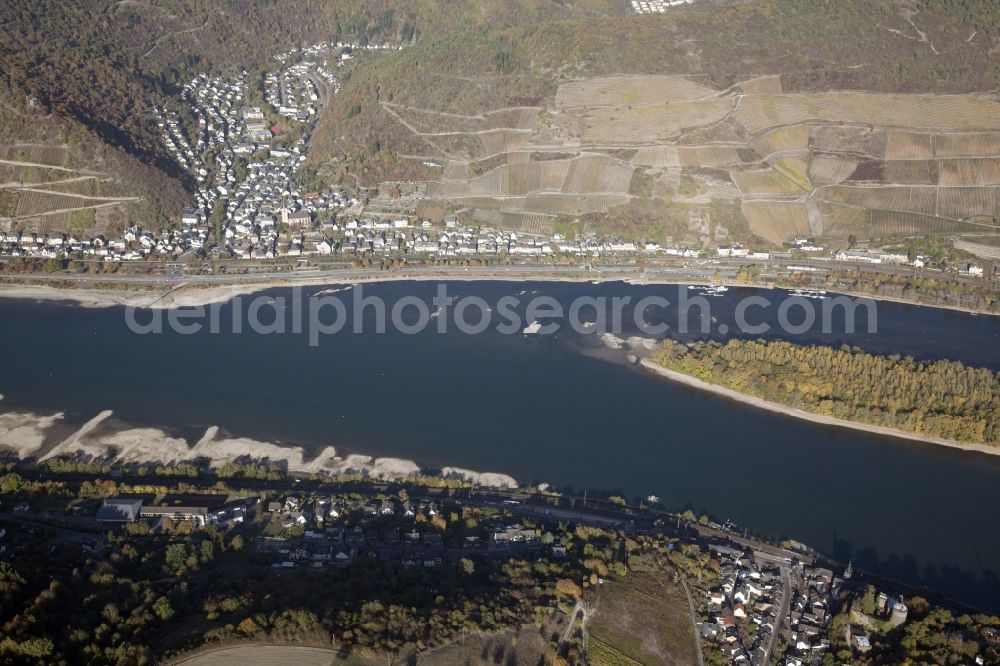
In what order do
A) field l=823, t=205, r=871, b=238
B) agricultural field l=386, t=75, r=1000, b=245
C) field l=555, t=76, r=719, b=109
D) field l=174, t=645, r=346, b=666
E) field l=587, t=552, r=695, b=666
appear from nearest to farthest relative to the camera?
1. field l=174, t=645, r=346, b=666
2. field l=587, t=552, r=695, b=666
3. field l=823, t=205, r=871, b=238
4. agricultural field l=386, t=75, r=1000, b=245
5. field l=555, t=76, r=719, b=109

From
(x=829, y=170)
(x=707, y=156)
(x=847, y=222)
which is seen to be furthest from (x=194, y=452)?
(x=829, y=170)

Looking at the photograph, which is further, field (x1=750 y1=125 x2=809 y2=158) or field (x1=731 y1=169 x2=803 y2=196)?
field (x1=750 y1=125 x2=809 y2=158)

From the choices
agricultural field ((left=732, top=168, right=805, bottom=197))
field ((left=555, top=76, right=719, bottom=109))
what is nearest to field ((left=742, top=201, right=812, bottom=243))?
agricultural field ((left=732, top=168, right=805, bottom=197))

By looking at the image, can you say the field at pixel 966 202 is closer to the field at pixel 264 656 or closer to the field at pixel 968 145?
the field at pixel 968 145

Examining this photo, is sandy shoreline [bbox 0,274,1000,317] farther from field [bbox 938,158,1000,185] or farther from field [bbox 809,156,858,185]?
field [bbox 938,158,1000,185]

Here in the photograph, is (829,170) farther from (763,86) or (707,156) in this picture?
(707,156)

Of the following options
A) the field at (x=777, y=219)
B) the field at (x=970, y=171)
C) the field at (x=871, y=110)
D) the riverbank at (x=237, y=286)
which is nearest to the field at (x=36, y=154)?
the riverbank at (x=237, y=286)

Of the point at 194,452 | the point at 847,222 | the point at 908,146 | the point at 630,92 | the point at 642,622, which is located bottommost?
the point at 642,622

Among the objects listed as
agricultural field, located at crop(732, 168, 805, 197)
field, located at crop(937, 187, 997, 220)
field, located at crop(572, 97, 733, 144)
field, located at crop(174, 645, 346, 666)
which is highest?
field, located at crop(572, 97, 733, 144)
